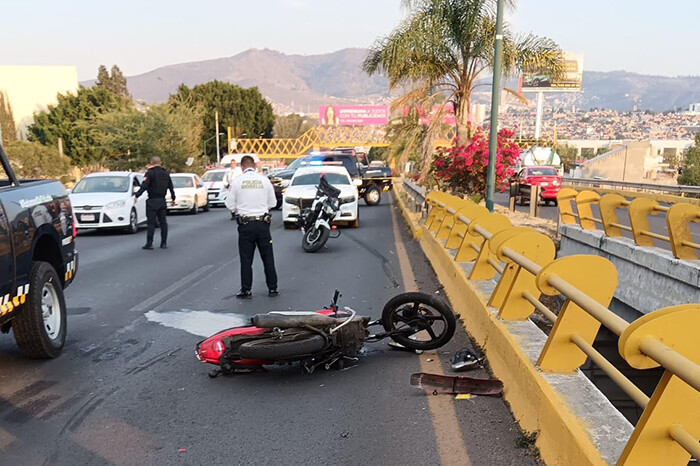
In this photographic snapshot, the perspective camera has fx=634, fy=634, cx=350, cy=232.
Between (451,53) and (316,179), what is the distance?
238 inches

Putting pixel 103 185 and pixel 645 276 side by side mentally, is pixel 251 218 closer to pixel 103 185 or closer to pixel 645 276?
pixel 645 276

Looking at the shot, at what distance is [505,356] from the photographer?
489cm

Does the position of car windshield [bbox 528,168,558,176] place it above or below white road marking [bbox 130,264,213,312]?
above

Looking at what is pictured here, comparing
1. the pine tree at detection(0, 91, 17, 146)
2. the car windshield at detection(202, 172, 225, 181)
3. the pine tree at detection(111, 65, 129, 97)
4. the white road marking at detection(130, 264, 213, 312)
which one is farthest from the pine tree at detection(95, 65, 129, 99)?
the white road marking at detection(130, 264, 213, 312)

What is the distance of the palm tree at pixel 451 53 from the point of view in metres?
19.5

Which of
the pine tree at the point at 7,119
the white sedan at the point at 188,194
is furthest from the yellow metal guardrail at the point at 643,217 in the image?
the pine tree at the point at 7,119

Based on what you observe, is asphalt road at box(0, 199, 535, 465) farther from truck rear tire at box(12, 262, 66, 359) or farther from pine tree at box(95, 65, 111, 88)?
pine tree at box(95, 65, 111, 88)

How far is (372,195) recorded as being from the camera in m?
27.2

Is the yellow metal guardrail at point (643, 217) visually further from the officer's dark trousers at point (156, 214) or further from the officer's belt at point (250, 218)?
the officer's dark trousers at point (156, 214)

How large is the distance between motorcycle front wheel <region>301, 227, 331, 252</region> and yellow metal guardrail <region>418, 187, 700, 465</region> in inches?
232

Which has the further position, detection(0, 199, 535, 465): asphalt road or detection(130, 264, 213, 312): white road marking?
detection(130, 264, 213, 312): white road marking

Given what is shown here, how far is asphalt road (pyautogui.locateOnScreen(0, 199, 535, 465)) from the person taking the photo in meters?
4.03

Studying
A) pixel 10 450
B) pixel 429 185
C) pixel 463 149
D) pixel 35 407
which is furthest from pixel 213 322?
pixel 429 185

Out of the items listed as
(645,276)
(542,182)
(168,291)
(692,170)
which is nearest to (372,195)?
(542,182)
